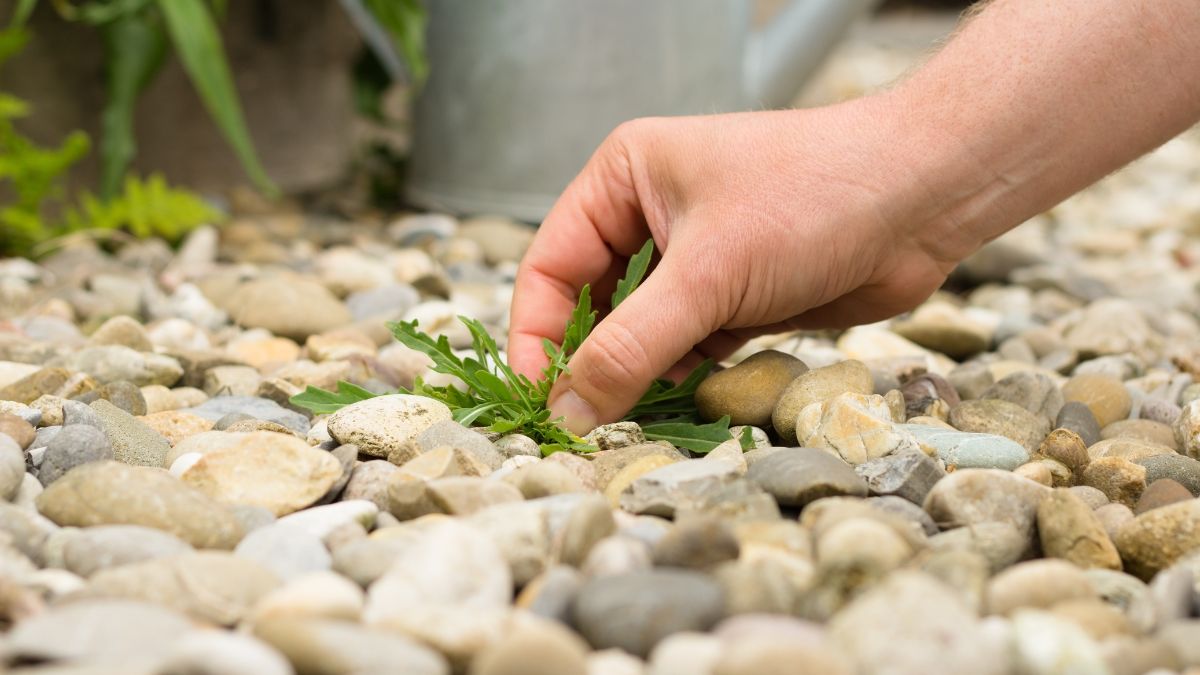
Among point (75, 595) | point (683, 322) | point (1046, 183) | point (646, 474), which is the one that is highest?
point (1046, 183)

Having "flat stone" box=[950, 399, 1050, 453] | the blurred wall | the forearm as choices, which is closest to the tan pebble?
"flat stone" box=[950, 399, 1050, 453]

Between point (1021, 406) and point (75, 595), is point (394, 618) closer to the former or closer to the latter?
point (75, 595)

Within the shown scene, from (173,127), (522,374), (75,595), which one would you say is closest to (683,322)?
(522,374)

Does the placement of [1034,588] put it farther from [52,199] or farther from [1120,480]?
[52,199]

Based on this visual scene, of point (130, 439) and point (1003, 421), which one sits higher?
point (1003, 421)

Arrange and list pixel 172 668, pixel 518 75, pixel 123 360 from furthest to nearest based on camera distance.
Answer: pixel 518 75
pixel 123 360
pixel 172 668

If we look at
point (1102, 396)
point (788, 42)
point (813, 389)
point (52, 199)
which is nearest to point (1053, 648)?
point (813, 389)

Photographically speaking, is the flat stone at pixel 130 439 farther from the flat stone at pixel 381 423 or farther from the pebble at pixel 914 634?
the pebble at pixel 914 634

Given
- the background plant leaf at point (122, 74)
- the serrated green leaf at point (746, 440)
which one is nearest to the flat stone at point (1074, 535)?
the serrated green leaf at point (746, 440)
